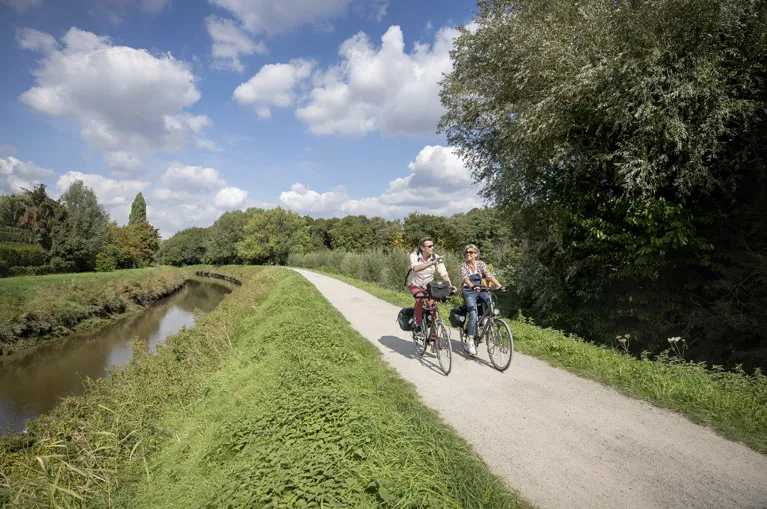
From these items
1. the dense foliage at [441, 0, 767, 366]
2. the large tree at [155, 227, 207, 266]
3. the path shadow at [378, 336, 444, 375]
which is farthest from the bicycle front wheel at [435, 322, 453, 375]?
the large tree at [155, 227, 207, 266]

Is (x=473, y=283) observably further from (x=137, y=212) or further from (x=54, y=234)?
(x=137, y=212)

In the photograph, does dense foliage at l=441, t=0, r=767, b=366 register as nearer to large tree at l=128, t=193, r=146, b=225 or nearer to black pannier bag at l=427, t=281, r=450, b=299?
black pannier bag at l=427, t=281, r=450, b=299

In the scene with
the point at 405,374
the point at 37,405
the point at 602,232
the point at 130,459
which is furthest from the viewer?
the point at 37,405

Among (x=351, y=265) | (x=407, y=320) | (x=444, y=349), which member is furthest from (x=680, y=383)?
(x=351, y=265)

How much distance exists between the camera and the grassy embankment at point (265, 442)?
2.65 meters

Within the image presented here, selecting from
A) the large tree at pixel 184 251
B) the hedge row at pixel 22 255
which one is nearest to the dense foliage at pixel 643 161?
the hedge row at pixel 22 255

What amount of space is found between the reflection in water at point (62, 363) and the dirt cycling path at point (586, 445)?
876 centimetres

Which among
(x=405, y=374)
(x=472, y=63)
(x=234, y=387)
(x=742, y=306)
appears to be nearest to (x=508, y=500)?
(x=405, y=374)

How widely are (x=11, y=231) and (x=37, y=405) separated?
30.3 metres

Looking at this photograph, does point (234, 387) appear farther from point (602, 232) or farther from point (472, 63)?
point (472, 63)

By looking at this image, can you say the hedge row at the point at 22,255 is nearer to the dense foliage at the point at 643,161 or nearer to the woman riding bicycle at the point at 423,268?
the woman riding bicycle at the point at 423,268

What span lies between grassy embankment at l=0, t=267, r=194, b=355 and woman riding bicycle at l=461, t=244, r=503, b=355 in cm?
2170

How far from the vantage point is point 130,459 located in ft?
15.5

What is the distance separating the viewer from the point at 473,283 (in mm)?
5852
